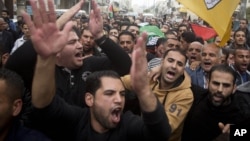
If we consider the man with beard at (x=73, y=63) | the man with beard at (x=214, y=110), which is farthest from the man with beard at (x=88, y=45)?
the man with beard at (x=214, y=110)

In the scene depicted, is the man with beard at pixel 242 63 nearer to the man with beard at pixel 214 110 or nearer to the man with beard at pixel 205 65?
the man with beard at pixel 205 65

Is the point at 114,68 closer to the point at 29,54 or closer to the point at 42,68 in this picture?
the point at 29,54

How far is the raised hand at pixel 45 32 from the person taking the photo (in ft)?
7.05

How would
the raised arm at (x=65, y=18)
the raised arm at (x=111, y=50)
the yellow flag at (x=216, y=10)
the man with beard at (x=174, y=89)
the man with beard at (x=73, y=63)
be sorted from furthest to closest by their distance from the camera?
the yellow flag at (x=216, y=10) < the raised arm at (x=111, y=50) < the man with beard at (x=174, y=89) < the man with beard at (x=73, y=63) < the raised arm at (x=65, y=18)

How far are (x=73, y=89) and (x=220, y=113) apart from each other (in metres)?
1.24

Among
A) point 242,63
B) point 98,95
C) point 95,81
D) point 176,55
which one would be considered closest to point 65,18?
point 95,81

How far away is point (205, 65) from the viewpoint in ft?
16.3

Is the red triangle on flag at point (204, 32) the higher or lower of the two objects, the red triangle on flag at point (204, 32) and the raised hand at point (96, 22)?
the lower

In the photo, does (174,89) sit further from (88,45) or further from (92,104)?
(88,45)

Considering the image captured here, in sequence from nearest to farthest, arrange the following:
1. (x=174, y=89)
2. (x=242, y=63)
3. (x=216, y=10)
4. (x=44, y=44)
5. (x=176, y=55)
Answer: (x=44, y=44)
(x=174, y=89)
(x=176, y=55)
(x=216, y=10)
(x=242, y=63)

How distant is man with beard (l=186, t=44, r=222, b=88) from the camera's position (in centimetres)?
487

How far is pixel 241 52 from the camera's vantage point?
522 centimetres

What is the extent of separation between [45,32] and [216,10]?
313 centimetres

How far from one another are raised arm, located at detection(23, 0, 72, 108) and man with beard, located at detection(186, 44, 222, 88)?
2.84 meters
